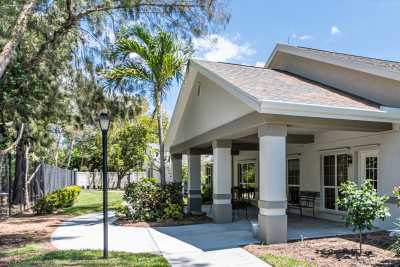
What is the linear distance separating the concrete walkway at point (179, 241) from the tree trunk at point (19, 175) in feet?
24.3

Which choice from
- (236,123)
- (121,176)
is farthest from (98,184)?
(236,123)

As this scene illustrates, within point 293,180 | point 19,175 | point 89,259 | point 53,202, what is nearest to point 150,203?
point 293,180

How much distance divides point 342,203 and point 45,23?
28.7ft

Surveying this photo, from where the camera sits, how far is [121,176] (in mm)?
37312

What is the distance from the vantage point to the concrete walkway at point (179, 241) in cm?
770

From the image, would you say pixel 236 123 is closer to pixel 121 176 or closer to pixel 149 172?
pixel 149 172

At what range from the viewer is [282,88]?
10.3 m

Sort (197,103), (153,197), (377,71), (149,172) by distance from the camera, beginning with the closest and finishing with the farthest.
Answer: (377,71), (153,197), (197,103), (149,172)

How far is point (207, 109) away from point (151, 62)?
2.61 metres

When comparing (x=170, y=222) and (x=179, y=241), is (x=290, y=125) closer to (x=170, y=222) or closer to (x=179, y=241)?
(x=179, y=241)

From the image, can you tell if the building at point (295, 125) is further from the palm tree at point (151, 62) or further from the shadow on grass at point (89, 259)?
the shadow on grass at point (89, 259)

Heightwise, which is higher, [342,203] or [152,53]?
[152,53]

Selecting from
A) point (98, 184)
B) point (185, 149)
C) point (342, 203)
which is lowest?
point (98, 184)

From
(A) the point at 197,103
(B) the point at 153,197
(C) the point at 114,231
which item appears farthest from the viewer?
(A) the point at 197,103
